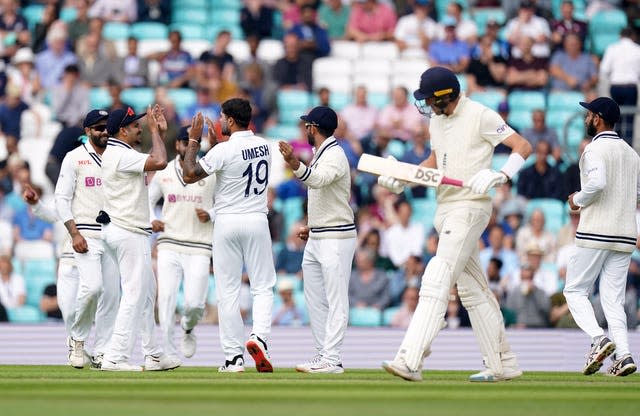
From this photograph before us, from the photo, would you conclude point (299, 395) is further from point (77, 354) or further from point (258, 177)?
point (77, 354)

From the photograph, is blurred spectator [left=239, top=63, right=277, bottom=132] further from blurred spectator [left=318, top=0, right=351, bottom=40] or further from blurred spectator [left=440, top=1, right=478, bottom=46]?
blurred spectator [left=440, top=1, right=478, bottom=46]

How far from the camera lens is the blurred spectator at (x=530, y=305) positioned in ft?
60.8

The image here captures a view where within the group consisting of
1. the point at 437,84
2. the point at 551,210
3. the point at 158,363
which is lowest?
the point at 158,363

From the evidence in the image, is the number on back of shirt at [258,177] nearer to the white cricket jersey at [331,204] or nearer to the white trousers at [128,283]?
the white cricket jersey at [331,204]

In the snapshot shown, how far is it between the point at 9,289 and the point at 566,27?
10.4m

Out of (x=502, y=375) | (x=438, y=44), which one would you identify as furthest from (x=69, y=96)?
(x=502, y=375)

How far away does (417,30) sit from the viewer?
25.2 m

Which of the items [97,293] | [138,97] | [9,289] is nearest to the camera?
[97,293]

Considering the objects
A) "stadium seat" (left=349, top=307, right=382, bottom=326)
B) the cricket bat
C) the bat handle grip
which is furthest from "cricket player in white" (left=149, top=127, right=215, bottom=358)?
"stadium seat" (left=349, top=307, right=382, bottom=326)

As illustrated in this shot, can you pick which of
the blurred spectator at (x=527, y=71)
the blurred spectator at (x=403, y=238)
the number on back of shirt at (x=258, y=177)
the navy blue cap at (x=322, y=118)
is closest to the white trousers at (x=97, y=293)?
the number on back of shirt at (x=258, y=177)

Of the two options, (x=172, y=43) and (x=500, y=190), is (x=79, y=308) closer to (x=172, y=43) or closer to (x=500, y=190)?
(x=500, y=190)

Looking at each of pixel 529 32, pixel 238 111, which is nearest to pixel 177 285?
pixel 238 111

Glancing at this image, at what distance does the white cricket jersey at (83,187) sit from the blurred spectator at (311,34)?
10741 millimetres

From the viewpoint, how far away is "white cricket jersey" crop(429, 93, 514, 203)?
466 inches
